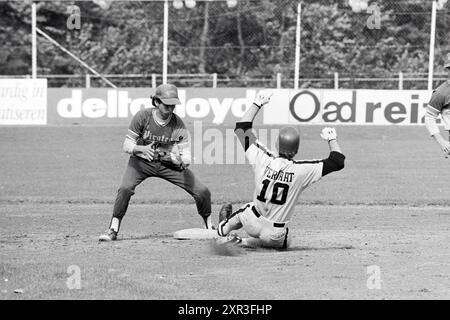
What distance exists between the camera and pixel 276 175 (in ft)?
31.6

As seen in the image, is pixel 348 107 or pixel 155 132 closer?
pixel 155 132

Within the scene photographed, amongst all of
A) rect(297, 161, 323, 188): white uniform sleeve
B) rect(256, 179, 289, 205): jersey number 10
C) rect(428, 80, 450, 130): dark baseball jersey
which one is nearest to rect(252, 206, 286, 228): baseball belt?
rect(256, 179, 289, 205): jersey number 10

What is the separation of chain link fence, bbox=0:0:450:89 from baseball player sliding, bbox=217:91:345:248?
27039 millimetres

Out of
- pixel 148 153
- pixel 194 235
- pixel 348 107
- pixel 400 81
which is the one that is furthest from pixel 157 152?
pixel 400 81

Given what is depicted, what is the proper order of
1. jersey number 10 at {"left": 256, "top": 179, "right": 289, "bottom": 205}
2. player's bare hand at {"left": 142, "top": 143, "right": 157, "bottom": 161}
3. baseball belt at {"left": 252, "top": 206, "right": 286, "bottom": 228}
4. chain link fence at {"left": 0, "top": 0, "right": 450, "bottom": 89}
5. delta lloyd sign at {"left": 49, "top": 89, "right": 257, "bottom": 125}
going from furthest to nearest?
chain link fence at {"left": 0, "top": 0, "right": 450, "bottom": 89} → delta lloyd sign at {"left": 49, "top": 89, "right": 257, "bottom": 125} → player's bare hand at {"left": 142, "top": 143, "right": 157, "bottom": 161} → baseball belt at {"left": 252, "top": 206, "right": 286, "bottom": 228} → jersey number 10 at {"left": 256, "top": 179, "right": 289, "bottom": 205}

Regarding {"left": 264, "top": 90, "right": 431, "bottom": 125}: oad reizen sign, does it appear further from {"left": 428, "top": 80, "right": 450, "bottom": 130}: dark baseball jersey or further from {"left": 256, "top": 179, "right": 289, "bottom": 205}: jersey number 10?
{"left": 256, "top": 179, "right": 289, "bottom": 205}: jersey number 10

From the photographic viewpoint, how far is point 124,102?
1379 inches

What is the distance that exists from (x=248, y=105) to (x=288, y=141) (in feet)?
82.9

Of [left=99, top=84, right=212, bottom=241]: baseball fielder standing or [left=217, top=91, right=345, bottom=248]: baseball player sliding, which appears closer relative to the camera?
[left=217, top=91, right=345, bottom=248]: baseball player sliding

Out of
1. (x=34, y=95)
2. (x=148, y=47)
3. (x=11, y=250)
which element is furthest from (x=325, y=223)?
(x=148, y=47)

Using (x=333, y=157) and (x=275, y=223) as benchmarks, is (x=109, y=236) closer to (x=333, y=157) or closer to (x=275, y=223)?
(x=275, y=223)

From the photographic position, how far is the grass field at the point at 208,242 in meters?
7.96

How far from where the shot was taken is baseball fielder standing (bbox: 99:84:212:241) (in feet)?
35.8
